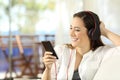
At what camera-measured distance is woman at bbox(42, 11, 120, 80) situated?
1.59 meters

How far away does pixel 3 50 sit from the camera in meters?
4.76

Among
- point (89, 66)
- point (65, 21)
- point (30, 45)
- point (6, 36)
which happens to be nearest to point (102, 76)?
point (89, 66)

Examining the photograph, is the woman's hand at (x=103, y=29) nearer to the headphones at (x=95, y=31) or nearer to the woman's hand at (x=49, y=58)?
the headphones at (x=95, y=31)

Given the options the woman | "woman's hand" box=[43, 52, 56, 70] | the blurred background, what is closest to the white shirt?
the woman

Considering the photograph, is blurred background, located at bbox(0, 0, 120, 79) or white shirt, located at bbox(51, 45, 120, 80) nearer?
white shirt, located at bbox(51, 45, 120, 80)

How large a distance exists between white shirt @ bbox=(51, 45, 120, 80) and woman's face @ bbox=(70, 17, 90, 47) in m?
0.09

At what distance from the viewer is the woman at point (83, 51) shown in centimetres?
159

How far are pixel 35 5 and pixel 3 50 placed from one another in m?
1.07

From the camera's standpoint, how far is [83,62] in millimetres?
1629

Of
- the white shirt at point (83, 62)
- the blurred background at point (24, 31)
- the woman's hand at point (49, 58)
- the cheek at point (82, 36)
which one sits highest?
the cheek at point (82, 36)

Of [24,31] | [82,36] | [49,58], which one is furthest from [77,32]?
[24,31]

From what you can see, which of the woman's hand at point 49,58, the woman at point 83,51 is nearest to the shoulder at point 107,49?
the woman at point 83,51

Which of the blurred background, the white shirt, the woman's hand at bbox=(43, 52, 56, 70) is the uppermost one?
the woman's hand at bbox=(43, 52, 56, 70)

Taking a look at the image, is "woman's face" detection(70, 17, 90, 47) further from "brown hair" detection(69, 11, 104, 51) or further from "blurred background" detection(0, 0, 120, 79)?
"blurred background" detection(0, 0, 120, 79)
